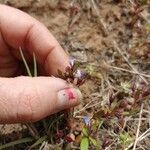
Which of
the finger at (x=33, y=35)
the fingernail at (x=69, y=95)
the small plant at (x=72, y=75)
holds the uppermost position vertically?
the finger at (x=33, y=35)

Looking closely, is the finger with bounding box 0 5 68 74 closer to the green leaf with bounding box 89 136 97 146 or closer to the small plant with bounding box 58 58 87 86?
the small plant with bounding box 58 58 87 86

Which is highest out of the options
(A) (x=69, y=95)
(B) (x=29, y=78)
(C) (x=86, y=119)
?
(B) (x=29, y=78)

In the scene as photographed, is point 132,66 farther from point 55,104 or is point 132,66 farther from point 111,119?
point 55,104

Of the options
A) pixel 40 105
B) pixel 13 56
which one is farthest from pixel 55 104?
pixel 13 56

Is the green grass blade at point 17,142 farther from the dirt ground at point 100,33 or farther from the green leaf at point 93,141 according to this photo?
the dirt ground at point 100,33

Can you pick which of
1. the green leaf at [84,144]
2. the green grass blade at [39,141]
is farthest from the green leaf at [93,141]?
the green grass blade at [39,141]

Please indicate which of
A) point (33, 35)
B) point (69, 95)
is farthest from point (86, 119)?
point (33, 35)

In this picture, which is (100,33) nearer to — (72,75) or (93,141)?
(72,75)
